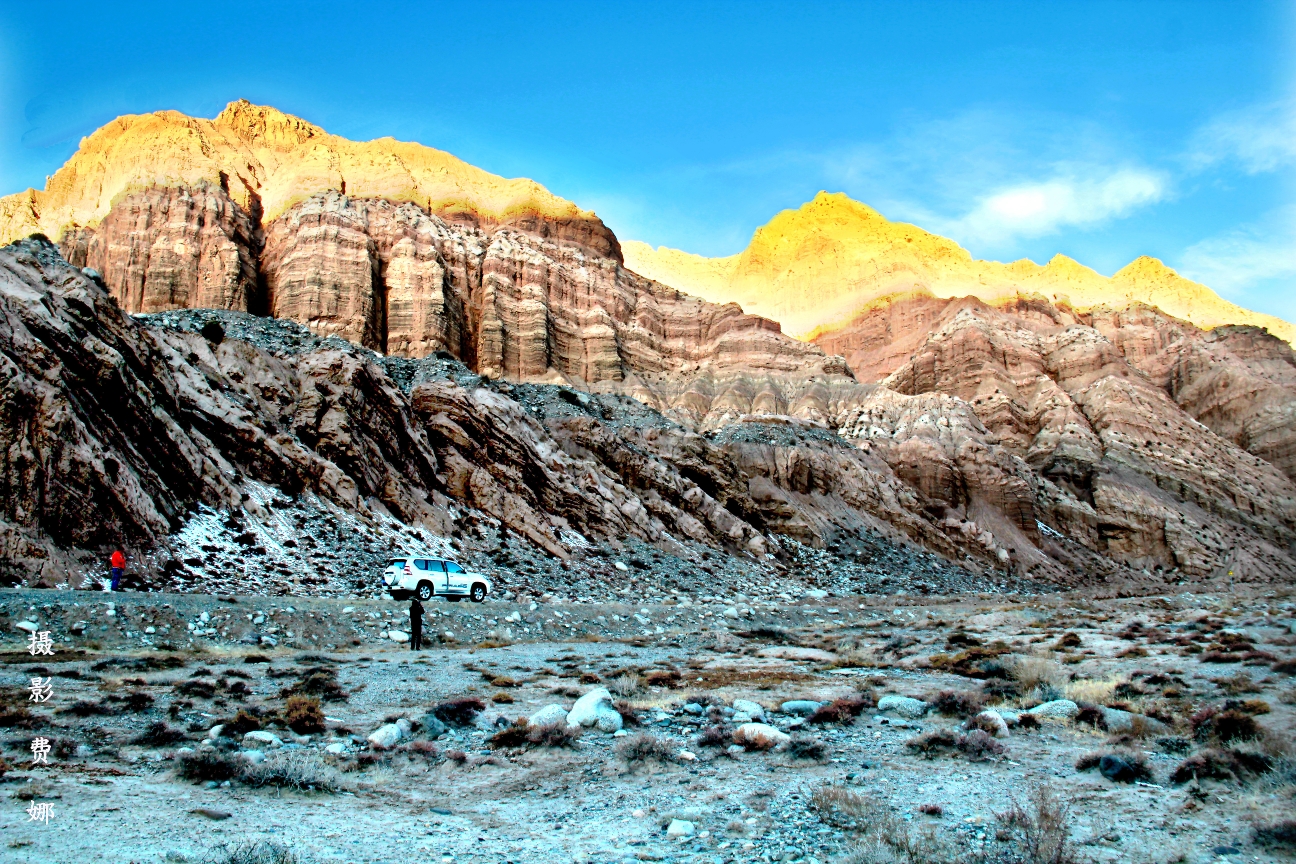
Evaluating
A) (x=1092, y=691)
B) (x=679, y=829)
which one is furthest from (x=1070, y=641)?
(x=679, y=829)

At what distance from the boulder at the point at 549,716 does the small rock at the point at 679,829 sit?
3.74m

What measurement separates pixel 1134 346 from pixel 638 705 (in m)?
127

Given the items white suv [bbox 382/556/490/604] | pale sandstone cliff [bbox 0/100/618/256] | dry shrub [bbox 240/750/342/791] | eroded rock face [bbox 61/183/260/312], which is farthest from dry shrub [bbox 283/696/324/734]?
pale sandstone cliff [bbox 0/100/618/256]

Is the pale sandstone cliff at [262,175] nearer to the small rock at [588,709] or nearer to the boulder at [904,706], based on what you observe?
the small rock at [588,709]

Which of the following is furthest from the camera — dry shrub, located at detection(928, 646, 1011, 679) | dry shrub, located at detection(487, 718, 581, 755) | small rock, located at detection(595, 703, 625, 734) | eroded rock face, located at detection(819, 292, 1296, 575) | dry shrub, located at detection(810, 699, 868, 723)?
eroded rock face, located at detection(819, 292, 1296, 575)

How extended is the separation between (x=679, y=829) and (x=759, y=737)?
130 inches

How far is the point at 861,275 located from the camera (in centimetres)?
15262

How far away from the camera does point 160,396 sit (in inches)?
1108

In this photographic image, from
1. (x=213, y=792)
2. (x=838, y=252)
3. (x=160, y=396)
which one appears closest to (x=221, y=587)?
(x=160, y=396)

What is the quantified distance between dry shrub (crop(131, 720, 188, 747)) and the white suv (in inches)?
575

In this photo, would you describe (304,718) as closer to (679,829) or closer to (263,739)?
(263,739)

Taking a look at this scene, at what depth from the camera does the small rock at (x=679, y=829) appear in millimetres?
7020

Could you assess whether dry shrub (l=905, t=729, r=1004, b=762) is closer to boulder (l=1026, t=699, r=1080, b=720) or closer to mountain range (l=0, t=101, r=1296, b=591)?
boulder (l=1026, t=699, r=1080, b=720)

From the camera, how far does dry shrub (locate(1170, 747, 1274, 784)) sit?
7.88 metres
